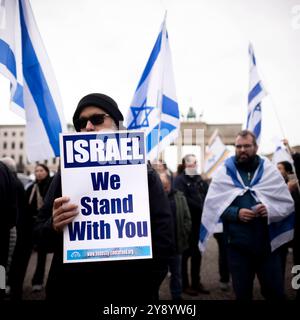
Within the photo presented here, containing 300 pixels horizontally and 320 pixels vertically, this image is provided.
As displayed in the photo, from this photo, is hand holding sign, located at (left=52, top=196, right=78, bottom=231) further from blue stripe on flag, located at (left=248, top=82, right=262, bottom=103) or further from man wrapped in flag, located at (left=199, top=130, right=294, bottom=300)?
blue stripe on flag, located at (left=248, top=82, right=262, bottom=103)

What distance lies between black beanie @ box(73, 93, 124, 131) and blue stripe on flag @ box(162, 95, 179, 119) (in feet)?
6.86

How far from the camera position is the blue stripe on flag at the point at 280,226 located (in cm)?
286

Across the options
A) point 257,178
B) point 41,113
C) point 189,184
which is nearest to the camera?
point 41,113

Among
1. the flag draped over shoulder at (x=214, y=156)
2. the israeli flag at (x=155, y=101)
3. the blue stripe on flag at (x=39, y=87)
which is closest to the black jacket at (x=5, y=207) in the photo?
the blue stripe on flag at (x=39, y=87)

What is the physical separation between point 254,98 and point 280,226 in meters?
2.06

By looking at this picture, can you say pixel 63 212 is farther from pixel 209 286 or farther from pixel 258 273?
pixel 209 286

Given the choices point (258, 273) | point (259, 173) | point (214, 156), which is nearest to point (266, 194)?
point (259, 173)

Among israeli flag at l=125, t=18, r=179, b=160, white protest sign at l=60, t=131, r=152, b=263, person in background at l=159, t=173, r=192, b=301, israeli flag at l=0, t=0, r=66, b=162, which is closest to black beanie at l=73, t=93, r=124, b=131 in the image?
white protest sign at l=60, t=131, r=152, b=263
